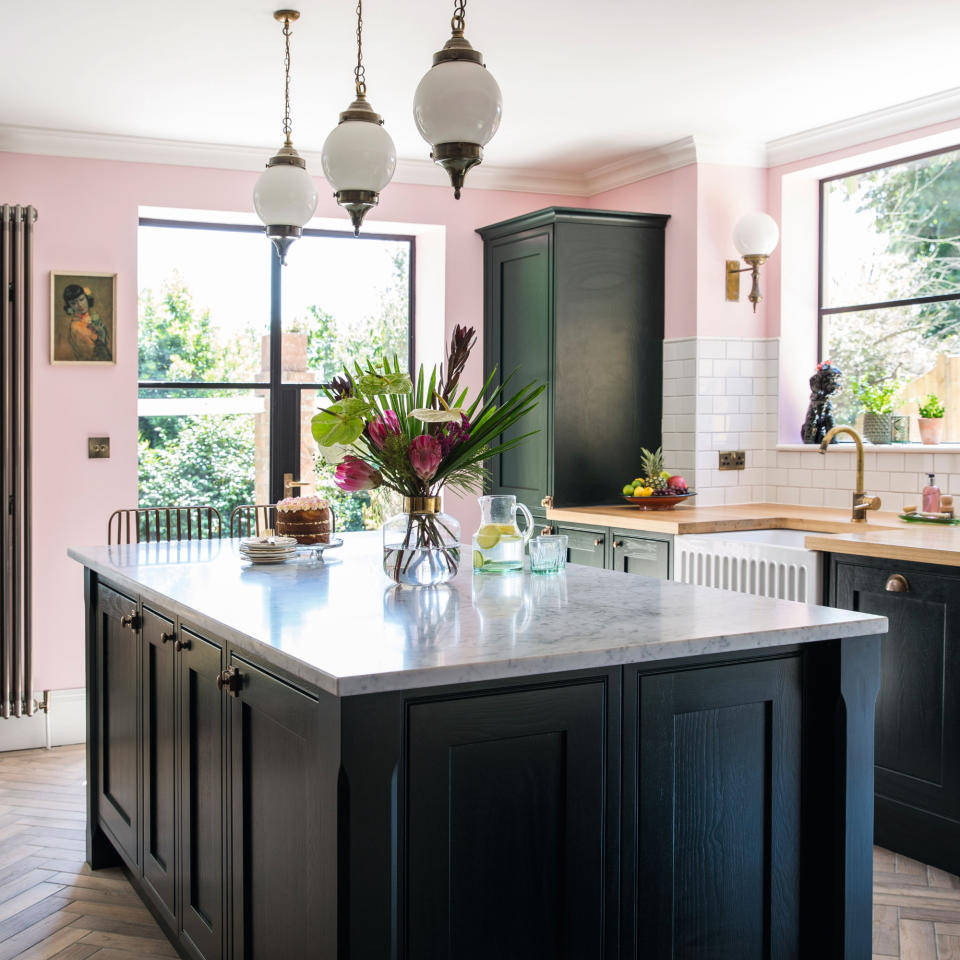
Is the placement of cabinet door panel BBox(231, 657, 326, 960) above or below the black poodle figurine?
below

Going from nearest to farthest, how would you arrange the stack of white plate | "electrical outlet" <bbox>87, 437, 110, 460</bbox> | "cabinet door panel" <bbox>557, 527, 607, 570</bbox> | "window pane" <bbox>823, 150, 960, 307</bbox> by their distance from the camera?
1. the stack of white plate
2. "window pane" <bbox>823, 150, 960, 307</bbox>
3. "cabinet door panel" <bbox>557, 527, 607, 570</bbox>
4. "electrical outlet" <bbox>87, 437, 110, 460</bbox>

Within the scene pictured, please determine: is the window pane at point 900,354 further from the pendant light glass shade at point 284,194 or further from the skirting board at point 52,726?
the skirting board at point 52,726

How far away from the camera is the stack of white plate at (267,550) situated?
2822mm

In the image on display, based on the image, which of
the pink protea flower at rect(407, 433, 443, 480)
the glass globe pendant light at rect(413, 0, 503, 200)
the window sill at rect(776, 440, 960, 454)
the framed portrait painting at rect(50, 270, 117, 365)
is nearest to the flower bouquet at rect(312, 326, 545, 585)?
the pink protea flower at rect(407, 433, 443, 480)

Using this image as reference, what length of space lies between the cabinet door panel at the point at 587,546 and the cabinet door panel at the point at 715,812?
264cm

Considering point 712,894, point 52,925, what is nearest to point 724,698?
point 712,894

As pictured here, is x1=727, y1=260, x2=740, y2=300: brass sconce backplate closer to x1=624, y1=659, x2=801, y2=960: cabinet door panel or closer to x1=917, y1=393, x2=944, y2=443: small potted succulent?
x1=917, y1=393, x2=944, y2=443: small potted succulent

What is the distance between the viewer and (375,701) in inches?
60.5

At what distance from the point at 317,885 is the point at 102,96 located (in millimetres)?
3658

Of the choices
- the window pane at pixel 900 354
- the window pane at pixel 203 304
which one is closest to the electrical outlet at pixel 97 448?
the window pane at pixel 203 304

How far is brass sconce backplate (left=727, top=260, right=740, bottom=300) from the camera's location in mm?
4977

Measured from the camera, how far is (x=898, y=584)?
3227 mm

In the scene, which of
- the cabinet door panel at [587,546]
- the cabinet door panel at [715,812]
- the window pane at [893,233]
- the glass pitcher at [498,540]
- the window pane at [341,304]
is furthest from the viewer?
the window pane at [341,304]

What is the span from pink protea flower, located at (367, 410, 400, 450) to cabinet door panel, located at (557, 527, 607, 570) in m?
2.30
